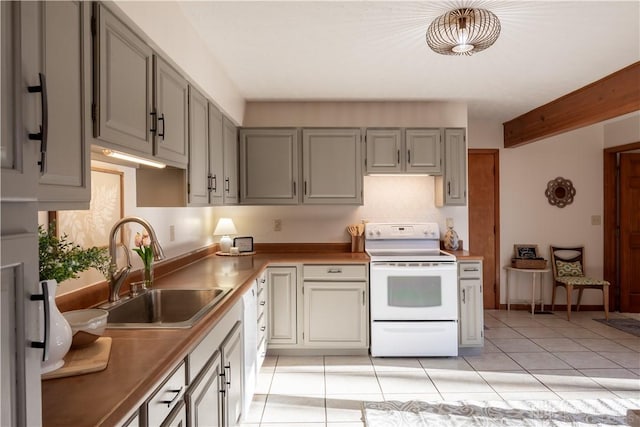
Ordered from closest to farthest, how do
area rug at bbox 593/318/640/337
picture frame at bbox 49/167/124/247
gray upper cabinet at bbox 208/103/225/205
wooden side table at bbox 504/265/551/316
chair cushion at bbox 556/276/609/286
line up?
picture frame at bbox 49/167/124/247 < gray upper cabinet at bbox 208/103/225/205 < area rug at bbox 593/318/640/337 < chair cushion at bbox 556/276/609/286 < wooden side table at bbox 504/265/551/316

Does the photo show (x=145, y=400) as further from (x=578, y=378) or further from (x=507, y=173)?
(x=507, y=173)

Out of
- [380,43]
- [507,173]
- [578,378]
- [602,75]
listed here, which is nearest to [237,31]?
[380,43]

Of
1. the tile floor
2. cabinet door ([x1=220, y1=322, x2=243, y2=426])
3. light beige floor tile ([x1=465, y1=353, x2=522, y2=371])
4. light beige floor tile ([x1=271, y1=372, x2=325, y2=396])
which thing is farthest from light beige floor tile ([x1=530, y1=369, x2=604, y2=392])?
cabinet door ([x1=220, y1=322, x2=243, y2=426])

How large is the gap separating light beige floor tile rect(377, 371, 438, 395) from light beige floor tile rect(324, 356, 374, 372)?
0.17 metres

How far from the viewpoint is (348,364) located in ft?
11.1

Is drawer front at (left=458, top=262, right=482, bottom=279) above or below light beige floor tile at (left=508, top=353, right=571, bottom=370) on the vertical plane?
above

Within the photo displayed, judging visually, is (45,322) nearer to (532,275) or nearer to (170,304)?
(170,304)

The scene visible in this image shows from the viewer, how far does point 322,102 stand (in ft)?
13.0

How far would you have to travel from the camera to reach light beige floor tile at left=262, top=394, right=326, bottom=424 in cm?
250

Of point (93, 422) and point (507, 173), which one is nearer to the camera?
point (93, 422)

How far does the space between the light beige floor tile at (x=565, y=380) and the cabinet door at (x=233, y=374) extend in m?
2.26

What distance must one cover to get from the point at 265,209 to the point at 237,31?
204cm

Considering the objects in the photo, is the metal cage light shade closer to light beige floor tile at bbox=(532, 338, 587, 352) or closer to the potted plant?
the potted plant

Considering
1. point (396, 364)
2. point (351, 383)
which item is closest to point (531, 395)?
point (396, 364)
